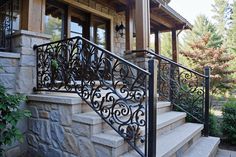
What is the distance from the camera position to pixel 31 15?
2.98 meters

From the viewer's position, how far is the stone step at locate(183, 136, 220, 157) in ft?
9.19

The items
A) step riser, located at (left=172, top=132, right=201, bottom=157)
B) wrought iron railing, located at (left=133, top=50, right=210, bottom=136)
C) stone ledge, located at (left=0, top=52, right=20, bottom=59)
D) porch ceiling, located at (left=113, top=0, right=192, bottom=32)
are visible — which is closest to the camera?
step riser, located at (left=172, top=132, right=201, bottom=157)

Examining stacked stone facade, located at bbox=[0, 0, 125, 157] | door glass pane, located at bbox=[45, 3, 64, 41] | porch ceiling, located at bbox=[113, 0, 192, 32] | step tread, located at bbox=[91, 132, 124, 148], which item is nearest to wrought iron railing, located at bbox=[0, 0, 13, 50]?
stacked stone facade, located at bbox=[0, 0, 125, 157]

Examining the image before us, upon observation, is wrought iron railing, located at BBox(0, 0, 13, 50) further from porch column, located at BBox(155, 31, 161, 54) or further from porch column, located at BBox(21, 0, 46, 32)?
porch column, located at BBox(155, 31, 161, 54)

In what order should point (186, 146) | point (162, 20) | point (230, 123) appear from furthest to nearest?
point (162, 20)
point (230, 123)
point (186, 146)

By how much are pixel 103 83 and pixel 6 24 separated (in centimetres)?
189

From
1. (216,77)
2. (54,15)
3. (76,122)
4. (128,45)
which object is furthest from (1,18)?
(216,77)

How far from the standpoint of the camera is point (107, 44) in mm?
5547

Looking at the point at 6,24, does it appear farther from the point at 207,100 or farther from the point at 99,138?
the point at 207,100

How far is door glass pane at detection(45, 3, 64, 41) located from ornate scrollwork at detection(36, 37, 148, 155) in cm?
126

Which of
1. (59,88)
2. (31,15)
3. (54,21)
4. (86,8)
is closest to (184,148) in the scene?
(59,88)

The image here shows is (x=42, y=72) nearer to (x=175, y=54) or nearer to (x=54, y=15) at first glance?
(x=54, y=15)

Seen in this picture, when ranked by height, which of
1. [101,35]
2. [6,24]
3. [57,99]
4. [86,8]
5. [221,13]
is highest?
[221,13]

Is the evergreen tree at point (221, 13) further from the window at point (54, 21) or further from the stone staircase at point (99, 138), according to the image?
the stone staircase at point (99, 138)
